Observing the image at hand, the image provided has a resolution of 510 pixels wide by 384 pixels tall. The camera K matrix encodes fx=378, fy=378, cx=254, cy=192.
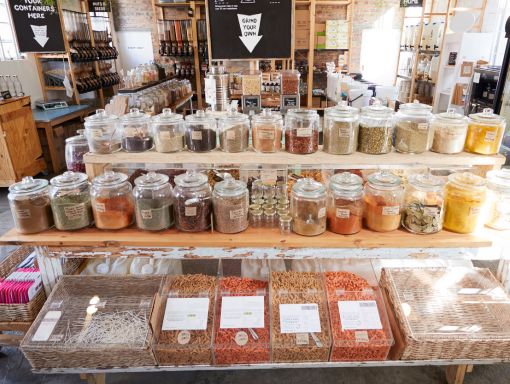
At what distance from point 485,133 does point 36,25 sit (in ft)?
18.6

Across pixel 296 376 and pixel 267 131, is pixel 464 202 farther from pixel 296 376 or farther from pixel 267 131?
pixel 296 376

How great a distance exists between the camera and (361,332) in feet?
5.72

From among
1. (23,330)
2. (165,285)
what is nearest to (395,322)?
(165,285)

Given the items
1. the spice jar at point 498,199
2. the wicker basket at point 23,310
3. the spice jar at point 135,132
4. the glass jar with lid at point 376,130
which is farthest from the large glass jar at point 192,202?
the spice jar at point 498,199

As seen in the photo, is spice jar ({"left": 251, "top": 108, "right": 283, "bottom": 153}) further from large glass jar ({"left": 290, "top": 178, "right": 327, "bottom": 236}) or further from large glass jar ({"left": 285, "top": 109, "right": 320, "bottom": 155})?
large glass jar ({"left": 290, "top": 178, "right": 327, "bottom": 236})

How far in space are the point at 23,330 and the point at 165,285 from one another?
0.80 metres

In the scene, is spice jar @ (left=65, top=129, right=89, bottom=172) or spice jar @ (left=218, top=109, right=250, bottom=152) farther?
spice jar @ (left=65, top=129, right=89, bottom=172)

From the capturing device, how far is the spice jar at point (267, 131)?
5.72 feet

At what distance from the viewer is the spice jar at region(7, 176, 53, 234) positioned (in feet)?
5.64

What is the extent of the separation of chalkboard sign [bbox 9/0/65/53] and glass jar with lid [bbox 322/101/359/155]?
5129 mm

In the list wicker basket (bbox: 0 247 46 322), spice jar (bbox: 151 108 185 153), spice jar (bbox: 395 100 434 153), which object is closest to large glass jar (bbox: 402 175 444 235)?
spice jar (bbox: 395 100 434 153)

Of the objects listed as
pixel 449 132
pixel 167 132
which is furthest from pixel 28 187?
pixel 449 132

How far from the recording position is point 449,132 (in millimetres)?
1725

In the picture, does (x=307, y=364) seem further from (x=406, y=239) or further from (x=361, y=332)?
(x=406, y=239)
